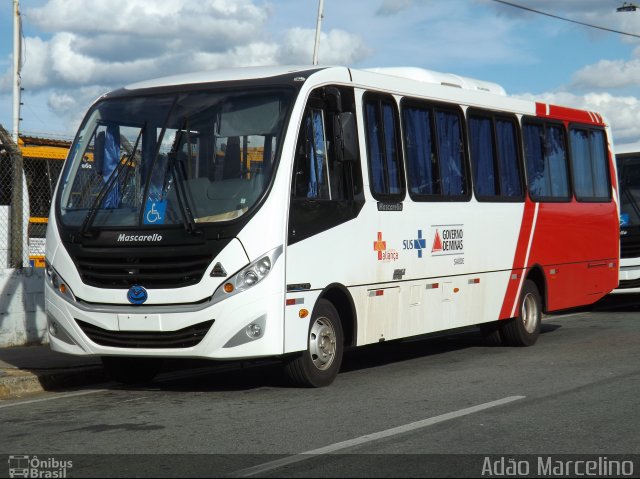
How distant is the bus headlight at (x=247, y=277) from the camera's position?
32.3ft

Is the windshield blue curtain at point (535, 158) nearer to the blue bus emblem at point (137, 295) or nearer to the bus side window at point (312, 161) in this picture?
the bus side window at point (312, 161)

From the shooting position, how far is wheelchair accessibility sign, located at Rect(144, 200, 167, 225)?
10.3 metres

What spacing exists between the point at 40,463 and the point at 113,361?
410 cm

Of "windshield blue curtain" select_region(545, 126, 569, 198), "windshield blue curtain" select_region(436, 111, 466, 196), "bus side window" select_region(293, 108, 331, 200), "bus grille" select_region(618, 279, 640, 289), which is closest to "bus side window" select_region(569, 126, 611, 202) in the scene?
"windshield blue curtain" select_region(545, 126, 569, 198)

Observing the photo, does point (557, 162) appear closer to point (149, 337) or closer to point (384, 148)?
point (384, 148)

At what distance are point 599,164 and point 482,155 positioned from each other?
13.3 ft

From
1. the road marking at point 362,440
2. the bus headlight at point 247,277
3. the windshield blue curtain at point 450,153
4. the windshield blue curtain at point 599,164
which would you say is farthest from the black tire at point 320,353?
the windshield blue curtain at point 599,164

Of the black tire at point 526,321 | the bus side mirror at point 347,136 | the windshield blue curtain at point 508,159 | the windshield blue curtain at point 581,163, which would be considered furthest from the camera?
the windshield blue curtain at point 581,163

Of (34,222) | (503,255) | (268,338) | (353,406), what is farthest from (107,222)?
(34,222)

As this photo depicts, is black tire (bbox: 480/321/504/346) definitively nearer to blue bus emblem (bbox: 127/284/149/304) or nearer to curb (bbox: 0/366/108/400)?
curb (bbox: 0/366/108/400)

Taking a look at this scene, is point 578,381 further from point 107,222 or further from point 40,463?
point 40,463

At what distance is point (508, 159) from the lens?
14766 millimetres

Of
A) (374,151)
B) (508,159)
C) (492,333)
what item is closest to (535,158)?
(508,159)

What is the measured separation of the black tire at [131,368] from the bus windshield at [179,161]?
5.05ft
